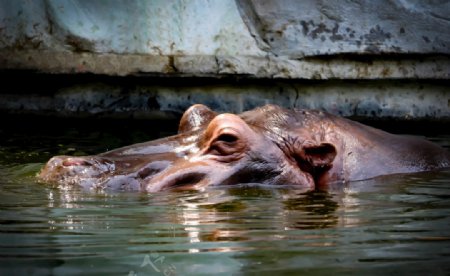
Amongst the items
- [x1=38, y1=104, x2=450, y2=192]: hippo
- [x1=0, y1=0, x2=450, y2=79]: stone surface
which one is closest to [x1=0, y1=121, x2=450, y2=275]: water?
[x1=38, y1=104, x2=450, y2=192]: hippo

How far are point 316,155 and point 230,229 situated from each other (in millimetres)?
1699

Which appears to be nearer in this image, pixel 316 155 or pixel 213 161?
pixel 213 161

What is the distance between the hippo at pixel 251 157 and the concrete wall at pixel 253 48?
3.23 m

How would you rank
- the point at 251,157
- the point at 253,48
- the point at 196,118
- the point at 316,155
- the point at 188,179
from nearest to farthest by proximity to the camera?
the point at 188,179 → the point at 251,157 → the point at 316,155 → the point at 196,118 → the point at 253,48

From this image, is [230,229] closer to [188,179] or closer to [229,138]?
[188,179]

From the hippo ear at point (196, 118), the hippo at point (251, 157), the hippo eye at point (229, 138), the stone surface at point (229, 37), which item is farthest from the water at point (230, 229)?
the stone surface at point (229, 37)

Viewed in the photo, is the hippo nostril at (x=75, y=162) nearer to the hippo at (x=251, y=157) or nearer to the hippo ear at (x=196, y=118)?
the hippo at (x=251, y=157)

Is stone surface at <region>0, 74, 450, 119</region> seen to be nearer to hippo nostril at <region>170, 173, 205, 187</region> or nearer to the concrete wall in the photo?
the concrete wall

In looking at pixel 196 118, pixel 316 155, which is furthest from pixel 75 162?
pixel 316 155

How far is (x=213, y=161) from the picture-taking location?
16.3ft

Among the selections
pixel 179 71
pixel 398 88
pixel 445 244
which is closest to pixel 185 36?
pixel 179 71

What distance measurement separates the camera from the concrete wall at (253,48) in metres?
8.70

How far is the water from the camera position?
2.85 meters

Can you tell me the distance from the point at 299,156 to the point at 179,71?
12.3 ft
